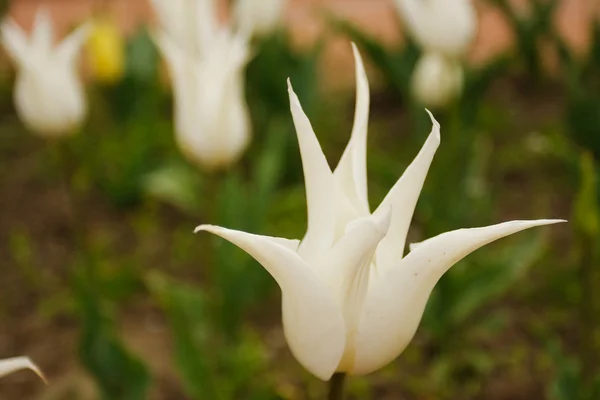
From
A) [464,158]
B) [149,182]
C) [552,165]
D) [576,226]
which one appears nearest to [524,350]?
[464,158]

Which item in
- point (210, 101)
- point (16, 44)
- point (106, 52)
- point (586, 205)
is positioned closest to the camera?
point (586, 205)

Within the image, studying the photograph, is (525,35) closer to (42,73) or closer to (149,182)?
(149,182)

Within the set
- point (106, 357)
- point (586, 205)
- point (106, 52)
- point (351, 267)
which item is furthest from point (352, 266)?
point (106, 52)

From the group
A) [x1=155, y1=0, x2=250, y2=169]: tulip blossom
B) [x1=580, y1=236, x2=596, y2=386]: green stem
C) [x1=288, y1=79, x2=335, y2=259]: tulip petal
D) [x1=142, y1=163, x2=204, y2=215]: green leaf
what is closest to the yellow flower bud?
[x1=142, y1=163, x2=204, y2=215]: green leaf

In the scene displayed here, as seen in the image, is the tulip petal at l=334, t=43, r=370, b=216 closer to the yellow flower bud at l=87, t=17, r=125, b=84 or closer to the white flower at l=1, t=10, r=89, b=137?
the white flower at l=1, t=10, r=89, b=137

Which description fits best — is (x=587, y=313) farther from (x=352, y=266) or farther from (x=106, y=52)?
(x=106, y=52)

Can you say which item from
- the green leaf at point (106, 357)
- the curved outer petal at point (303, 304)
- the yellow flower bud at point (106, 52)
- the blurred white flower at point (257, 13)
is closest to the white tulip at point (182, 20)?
the blurred white flower at point (257, 13)
